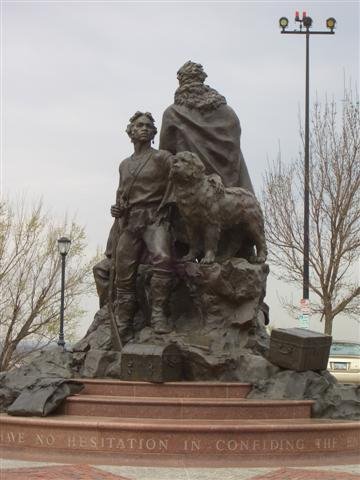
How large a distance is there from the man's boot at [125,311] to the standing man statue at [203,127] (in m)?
2.29

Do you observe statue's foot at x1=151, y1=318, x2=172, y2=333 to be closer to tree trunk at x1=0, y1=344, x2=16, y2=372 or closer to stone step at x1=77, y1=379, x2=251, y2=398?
stone step at x1=77, y1=379, x2=251, y2=398

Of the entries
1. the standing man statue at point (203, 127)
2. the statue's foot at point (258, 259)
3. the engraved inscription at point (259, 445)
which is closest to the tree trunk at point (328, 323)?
the standing man statue at point (203, 127)

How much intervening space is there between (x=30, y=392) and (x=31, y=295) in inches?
658

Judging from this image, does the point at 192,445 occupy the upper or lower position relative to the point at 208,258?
lower

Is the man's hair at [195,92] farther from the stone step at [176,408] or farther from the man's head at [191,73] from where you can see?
the stone step at [176,408]

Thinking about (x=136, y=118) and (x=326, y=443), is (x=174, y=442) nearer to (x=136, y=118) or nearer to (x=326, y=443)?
(x=326, y=443)

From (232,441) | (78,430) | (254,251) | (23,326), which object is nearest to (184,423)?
(232,441)

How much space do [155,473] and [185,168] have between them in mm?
4540

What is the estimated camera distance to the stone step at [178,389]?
10719 millimetres

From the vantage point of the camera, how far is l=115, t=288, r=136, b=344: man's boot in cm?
1255

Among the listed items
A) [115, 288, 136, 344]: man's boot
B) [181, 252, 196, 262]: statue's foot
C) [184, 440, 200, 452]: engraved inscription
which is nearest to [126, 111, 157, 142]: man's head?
[181, 252, 196, 262]: statue's foot

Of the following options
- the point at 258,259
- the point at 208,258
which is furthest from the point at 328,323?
the point at 208,258

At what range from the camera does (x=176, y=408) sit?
9914mm

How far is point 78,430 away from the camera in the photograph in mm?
9211
